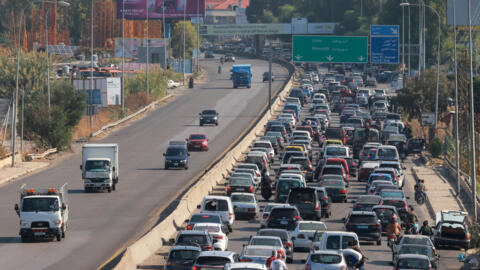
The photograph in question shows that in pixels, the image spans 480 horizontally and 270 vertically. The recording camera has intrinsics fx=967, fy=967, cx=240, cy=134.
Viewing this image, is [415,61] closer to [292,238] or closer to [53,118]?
[53,118]

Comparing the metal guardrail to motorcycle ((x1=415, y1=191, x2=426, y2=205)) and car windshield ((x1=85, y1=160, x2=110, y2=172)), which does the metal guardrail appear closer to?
motorcycle ((x1=415, y1=191, x2=426, y2=205))

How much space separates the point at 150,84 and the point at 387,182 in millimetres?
60739

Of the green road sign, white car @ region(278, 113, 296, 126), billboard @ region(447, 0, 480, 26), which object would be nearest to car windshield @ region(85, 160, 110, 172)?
white car @ region(278, 113, 296, 126)

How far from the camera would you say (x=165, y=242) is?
1385 inches

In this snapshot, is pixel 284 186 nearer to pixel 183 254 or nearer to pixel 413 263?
pixel 413 263

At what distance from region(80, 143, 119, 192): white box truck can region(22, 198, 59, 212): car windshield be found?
13601 millimetres

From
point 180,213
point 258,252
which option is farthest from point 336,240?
point 180,213

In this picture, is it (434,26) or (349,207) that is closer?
(349,207)

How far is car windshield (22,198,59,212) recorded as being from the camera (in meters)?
34.6

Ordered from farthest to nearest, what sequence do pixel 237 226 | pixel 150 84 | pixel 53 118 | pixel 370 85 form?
pixel 370 85 → pixel 150 84 → pixel 53 118 → pixel 237 226

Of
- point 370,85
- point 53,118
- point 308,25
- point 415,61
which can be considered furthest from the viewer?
point 308,25

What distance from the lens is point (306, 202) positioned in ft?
135

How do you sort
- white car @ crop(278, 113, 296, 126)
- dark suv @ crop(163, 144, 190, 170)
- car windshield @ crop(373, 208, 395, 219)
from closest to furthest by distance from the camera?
car windshield @ crop(373, 208, 395, 219) < dark suv @ crop(163, 144, 190, 170) < white car @ crop(278, 113, 296, 126)

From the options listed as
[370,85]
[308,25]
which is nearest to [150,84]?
[370,85]
